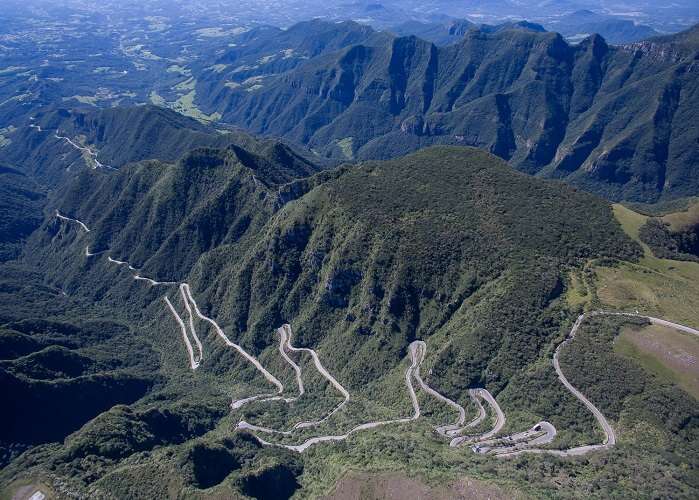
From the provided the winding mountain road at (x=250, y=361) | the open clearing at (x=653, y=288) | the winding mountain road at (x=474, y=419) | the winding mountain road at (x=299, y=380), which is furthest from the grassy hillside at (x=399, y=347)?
the open clearing at (x=653, y=288)

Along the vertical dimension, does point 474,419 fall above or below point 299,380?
above

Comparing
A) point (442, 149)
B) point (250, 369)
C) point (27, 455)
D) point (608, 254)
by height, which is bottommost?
point (250, 369)

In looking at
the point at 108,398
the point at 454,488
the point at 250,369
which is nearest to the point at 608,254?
the point at 454,488

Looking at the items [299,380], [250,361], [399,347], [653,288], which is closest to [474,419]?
[399,347]

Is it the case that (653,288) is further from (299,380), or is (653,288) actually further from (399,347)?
(299,380)

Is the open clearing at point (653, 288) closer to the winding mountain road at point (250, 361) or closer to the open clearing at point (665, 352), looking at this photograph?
the open clearing at point (665, 352)

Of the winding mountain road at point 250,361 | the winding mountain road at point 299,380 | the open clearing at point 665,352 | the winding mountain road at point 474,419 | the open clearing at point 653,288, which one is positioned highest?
the open clearing at point 653,288

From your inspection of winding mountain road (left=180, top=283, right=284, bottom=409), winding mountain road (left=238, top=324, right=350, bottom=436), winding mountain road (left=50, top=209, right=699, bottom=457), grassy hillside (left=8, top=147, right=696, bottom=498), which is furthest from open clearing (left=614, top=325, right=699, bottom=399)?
winding mountain road (left=180, top=283, right=284, bottom=409)

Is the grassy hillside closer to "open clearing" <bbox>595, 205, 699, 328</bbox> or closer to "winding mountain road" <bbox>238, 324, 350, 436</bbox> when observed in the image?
"winding mountain road" <bbox>238, 324, 350, 436</bbox>

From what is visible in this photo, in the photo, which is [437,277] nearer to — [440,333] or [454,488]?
[440,333]
